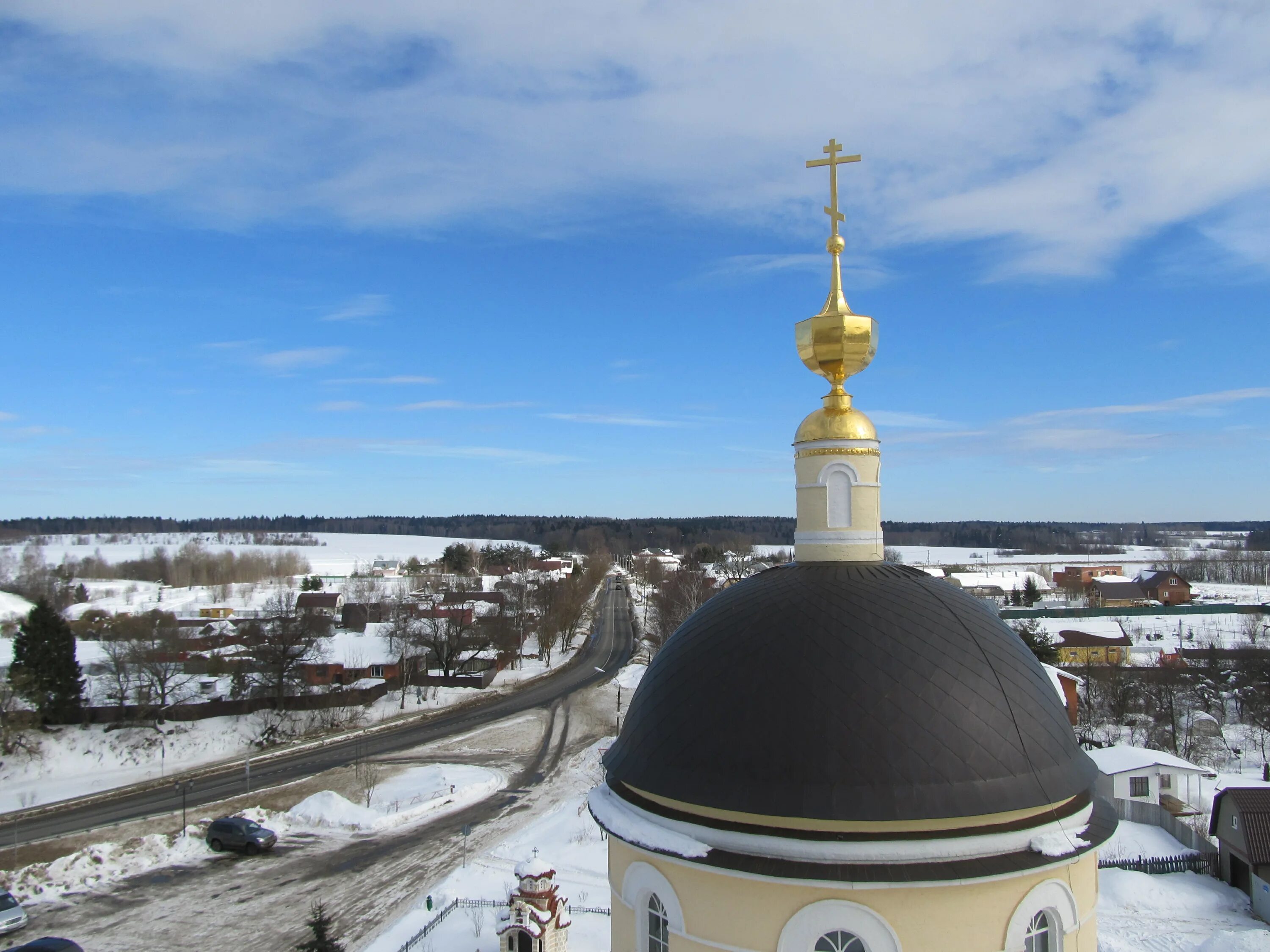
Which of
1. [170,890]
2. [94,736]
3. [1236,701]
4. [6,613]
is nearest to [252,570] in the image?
[6,613]

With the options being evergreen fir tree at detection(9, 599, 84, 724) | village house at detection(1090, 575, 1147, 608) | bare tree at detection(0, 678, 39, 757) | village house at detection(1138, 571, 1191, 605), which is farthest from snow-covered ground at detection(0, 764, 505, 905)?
village house at detection(1138, 571, 1191, 605)

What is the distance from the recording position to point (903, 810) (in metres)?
6.35

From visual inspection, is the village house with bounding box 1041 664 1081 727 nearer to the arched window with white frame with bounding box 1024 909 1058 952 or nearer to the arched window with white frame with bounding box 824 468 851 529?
the arched window with white frame with bounding box 824 468 851 529

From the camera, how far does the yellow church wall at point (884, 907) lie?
6.35 m

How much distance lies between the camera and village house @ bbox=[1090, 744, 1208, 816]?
26000mm

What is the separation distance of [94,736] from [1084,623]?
195ft

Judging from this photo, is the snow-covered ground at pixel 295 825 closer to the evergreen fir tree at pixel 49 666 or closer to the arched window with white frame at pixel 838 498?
the evergreen fir tree at pixel 49 666

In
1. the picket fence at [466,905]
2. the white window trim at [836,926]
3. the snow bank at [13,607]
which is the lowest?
the picket fence at [466,905]

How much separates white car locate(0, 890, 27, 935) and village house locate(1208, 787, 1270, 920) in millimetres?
29800

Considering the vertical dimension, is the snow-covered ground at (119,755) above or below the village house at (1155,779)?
below

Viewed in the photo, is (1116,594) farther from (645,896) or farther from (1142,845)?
(645,896)

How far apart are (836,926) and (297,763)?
32160 mm

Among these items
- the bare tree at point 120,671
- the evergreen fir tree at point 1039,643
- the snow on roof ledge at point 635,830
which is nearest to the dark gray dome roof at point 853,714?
the snow on roof ledge at point 635,830

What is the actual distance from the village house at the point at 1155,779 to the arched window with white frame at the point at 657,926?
23884 millimetres
